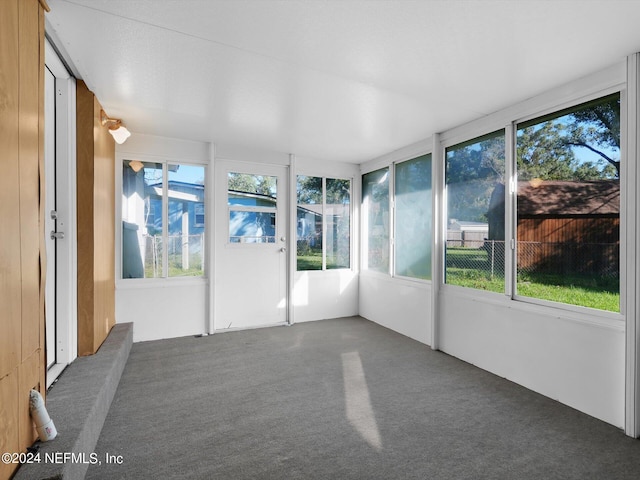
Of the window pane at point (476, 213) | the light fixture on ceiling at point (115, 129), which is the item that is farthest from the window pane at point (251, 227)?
the window pane at point (476, 213)

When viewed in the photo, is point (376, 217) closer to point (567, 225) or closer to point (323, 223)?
point (323, 223)

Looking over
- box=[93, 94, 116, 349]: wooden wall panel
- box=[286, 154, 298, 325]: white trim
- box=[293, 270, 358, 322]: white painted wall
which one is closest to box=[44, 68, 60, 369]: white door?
box=[93, 94, 116, 349]: wooden wall panel

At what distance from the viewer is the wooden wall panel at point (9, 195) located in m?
1.42

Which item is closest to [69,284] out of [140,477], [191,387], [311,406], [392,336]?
[191,387]

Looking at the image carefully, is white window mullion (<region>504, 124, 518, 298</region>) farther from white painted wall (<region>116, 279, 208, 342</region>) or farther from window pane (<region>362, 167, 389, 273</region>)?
white painted wall (<region>116, 279, 208, 342</region>)

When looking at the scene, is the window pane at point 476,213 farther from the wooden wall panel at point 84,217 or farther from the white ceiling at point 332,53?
the wooden wall panel at point 84,217

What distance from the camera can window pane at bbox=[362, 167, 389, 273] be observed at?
5.40 metres

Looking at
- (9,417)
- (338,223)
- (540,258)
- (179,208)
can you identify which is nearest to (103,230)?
(179,208)

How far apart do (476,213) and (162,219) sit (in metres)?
3.81

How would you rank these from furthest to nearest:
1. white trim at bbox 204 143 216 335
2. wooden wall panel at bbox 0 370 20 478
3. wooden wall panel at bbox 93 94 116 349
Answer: white trim at bbox 204 143 216 335
wooden wall panel at bbox 93 94 116 349
wooden wall panel at bbox 0 370 20 478

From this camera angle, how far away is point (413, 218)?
15.8ft

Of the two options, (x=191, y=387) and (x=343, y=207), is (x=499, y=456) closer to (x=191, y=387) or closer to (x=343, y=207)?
(x=191, y=387)

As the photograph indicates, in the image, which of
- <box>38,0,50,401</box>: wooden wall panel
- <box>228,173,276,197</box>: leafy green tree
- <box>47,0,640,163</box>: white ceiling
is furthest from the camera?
<box>228,173,276,197</box>: leafy green tree

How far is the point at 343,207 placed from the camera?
588 centimetres
